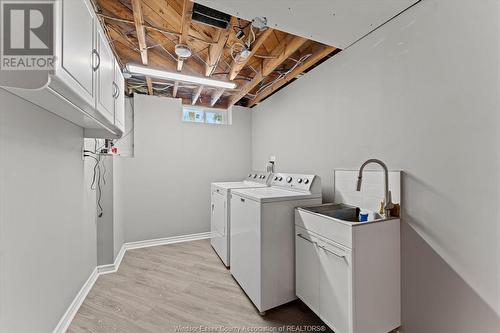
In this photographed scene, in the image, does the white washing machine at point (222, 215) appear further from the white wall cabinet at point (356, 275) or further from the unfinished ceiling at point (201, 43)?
the unfinished ceiling at point (201, 43)

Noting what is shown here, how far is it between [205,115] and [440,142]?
349 cm

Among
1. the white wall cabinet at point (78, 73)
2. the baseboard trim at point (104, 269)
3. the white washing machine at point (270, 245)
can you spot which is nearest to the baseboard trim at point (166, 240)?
the baseboard trim at point (104, 269)

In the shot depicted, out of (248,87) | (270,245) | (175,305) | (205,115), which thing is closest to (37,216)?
(175,305)

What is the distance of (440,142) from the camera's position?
1.35 metres

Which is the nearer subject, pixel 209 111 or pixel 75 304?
pixel 75 304

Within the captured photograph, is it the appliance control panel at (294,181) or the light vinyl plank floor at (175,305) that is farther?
the appliance control panel at (294,181)

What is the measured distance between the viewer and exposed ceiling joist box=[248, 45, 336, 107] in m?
2.22

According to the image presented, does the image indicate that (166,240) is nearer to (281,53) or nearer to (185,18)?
(185,18)

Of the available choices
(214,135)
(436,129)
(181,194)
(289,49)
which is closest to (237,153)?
(214,135)

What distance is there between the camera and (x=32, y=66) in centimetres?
87

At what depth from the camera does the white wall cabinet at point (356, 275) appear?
1.37m

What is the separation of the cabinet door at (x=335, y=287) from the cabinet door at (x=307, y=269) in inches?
2.2

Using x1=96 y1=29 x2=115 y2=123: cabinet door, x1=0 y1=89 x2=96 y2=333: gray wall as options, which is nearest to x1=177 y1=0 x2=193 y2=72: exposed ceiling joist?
x1=96 y1=29 x2=115 y2=123: cabinet door

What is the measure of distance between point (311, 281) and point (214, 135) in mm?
2875
